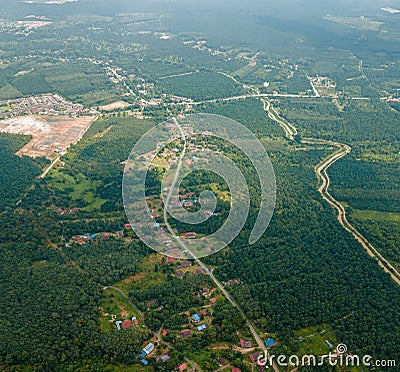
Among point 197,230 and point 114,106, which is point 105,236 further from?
point 114,106

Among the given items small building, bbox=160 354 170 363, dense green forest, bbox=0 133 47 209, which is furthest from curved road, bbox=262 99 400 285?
dense green forest, bbox=0 133 47 209

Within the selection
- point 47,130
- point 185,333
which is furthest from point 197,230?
point 47,130

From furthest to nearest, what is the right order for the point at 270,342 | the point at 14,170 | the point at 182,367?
the point at 14,170
the point at 270,342
the point at 182,367

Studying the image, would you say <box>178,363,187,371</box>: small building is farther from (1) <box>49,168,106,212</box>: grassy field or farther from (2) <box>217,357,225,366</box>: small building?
(1) <box>49,168,106,212</box>: grassy field

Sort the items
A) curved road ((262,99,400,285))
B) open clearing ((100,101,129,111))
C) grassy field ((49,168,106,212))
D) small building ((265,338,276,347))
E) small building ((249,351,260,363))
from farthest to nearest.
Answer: open clearing ((100,101,129,111)) → grassy field ((49,168,106,212)) → curved road ((262,99,400,285)) → small building ((265,338,276,347)) → small building ((249,351,260,363))

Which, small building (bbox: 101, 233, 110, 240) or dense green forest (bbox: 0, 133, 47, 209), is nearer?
small building (bbox: 101, 233, 110, 240)

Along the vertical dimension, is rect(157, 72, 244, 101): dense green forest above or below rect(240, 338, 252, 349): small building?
above

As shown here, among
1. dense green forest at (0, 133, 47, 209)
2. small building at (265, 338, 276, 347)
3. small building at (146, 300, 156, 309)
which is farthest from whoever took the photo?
dense green forest at (0, 133, 47, 209)

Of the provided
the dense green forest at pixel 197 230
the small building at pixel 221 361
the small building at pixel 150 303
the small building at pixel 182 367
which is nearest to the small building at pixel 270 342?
the dense green forest at pixel 197 230

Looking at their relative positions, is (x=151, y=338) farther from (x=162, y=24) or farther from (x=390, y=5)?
(x=390, y=5)
